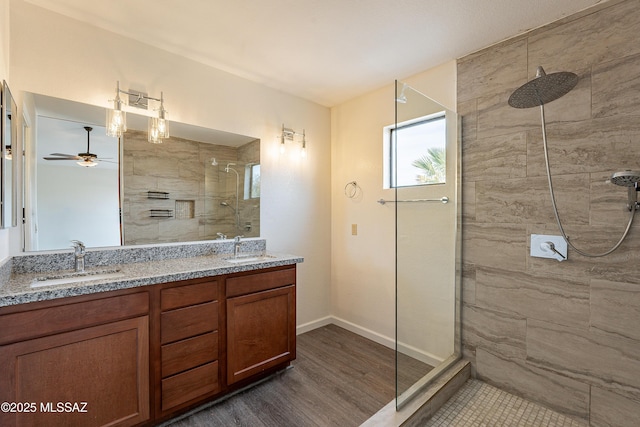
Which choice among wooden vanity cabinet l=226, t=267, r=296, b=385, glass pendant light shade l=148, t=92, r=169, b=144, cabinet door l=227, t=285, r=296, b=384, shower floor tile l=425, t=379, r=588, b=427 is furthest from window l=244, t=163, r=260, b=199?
shower floor tile l=425, t=379, r=588, b=427

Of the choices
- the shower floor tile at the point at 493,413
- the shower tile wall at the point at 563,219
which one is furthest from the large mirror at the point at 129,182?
the shower floor tile at the point at 493,413

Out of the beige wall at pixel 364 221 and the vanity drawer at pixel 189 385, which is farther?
the beige wall at pixel 364 221

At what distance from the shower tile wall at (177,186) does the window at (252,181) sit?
0.18ft

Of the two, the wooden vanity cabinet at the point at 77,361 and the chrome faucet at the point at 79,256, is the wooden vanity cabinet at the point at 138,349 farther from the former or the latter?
the chrome faucet at the point at 79,256

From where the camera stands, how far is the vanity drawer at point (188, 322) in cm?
166

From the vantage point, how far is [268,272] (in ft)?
7.04

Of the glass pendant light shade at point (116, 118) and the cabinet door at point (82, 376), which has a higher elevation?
the glass pendant light shade at point (116, 118)

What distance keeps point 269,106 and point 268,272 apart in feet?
5.38

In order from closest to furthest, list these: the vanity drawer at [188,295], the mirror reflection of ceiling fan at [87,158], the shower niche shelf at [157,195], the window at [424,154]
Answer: the vanity drawer at [188,295]
the mirror reflection of ceiling fan at [87,158]
the window at [424,154]
the shower niche shelf at [157,195]

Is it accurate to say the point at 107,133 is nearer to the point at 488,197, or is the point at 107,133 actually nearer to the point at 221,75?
the point at 221,75

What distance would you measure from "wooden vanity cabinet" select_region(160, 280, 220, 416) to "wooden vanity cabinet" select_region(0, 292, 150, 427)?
0.10m

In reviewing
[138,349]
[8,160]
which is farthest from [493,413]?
[8,160]

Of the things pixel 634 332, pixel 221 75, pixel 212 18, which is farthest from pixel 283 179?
pixel 634 332

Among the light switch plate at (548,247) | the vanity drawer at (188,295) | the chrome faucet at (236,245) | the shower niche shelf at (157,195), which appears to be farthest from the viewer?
the chrome faucet at (236,245)
